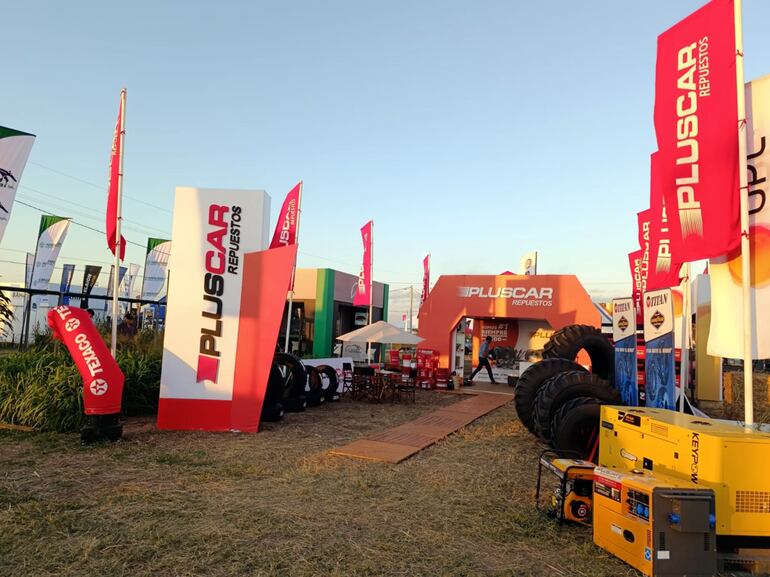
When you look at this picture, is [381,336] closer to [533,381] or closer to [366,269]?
[366,269]

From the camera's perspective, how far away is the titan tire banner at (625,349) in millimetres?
8516

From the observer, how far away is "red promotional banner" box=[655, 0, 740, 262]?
4883mm

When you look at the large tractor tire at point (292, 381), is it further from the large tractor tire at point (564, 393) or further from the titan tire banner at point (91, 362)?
the large tractor tire at point (564, 393)

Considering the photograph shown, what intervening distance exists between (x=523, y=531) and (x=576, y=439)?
2.30m

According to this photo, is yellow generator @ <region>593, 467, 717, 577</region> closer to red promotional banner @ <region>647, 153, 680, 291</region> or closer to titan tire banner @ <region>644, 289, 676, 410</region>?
titan tire banner @ <region>644, 289, 676, 410</region>

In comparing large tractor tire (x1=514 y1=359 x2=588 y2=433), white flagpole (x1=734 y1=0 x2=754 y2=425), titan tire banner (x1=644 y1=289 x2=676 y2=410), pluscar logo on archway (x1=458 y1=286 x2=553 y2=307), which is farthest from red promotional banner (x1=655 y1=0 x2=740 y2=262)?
pluscar logo on archway (x1=458 y1=286 x2=553 y2=307)

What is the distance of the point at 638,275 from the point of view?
13227mm

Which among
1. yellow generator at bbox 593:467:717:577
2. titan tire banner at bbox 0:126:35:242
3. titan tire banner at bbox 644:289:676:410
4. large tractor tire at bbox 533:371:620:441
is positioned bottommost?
yellow generator at bbox 593:467:717:577

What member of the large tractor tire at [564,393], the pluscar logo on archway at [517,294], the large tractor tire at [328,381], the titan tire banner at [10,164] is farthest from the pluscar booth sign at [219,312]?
the pluscar logo on archway at [517,294]

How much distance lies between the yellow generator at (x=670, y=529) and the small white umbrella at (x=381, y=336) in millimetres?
9646

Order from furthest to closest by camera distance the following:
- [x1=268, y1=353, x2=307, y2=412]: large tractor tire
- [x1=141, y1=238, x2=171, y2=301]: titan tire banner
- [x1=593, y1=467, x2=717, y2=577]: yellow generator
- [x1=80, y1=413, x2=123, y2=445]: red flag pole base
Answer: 1. [x1=141, y1=238, x2=171, y2=301]: titan tire banner
2. [x1=268, y1=353, x2=307, y2=412]: large tractor tire
3. [x1=80, y1=413, x2=123, y2=445]: red flag pole base
4. [x1=593, y1=467, x2=717, y2=577]: yellow generator

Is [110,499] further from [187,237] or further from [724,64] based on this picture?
[724,64]

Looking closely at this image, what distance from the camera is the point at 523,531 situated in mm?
4234

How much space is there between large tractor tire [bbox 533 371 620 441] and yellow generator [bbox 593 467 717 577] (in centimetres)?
356
